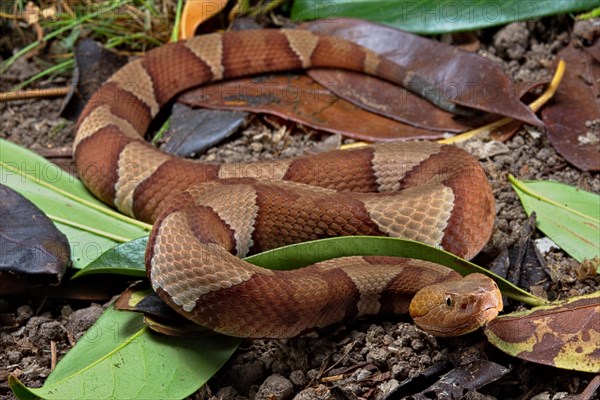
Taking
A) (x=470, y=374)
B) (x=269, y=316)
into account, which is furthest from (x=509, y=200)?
(x=269, y=316)

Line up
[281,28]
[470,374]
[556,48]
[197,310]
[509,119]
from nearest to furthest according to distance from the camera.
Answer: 1. [470,374]
2. [197,310]
3. [509,119]
4. [556,48]
5. [281,28]

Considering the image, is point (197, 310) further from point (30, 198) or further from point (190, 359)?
point (30, 198)

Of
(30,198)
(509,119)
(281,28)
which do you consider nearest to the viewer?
(30,198)

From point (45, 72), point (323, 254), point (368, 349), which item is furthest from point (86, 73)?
point (368, 349)

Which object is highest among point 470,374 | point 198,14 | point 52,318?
point 198,14

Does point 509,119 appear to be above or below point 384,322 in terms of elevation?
above

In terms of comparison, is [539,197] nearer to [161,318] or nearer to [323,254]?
[323,254]
